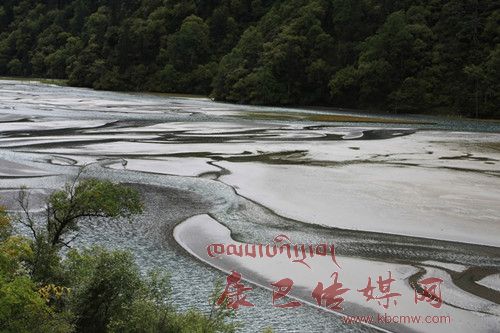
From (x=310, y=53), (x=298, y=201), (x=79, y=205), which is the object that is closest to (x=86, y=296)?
(x=79, y=205)

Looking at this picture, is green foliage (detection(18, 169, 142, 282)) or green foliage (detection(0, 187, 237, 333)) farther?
green foliage (detection(18, 169, 142, 282))

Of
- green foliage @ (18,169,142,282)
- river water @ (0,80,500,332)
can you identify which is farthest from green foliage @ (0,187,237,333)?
river water @ (0,80,500,332)

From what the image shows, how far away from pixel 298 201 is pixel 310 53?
62.0m

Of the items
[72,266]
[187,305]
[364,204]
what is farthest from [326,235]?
[72,266]

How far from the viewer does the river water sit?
46.0ft

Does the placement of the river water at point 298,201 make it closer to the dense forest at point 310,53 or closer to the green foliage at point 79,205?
the green foliage at point 79,205

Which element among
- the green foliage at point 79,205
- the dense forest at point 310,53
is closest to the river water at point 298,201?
the green foliage at point 79,205

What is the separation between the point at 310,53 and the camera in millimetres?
81438

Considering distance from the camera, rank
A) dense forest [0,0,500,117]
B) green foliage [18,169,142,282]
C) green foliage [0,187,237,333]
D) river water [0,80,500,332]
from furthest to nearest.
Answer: dense forest [0,0,500,117]
river water [0,80,500,332]
green foliage [18,169,142,282]
green foliage [0,187,237,333]

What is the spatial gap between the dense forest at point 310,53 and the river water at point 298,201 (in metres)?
25.4

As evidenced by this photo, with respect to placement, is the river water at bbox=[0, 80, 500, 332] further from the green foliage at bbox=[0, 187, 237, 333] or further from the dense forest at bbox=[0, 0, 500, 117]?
the dense forest at bbox=[0, 0, 500, 117]

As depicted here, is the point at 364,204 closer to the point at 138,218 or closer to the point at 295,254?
the point at 295,254

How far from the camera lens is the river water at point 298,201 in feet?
46.0

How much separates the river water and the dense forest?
83.4 feet
